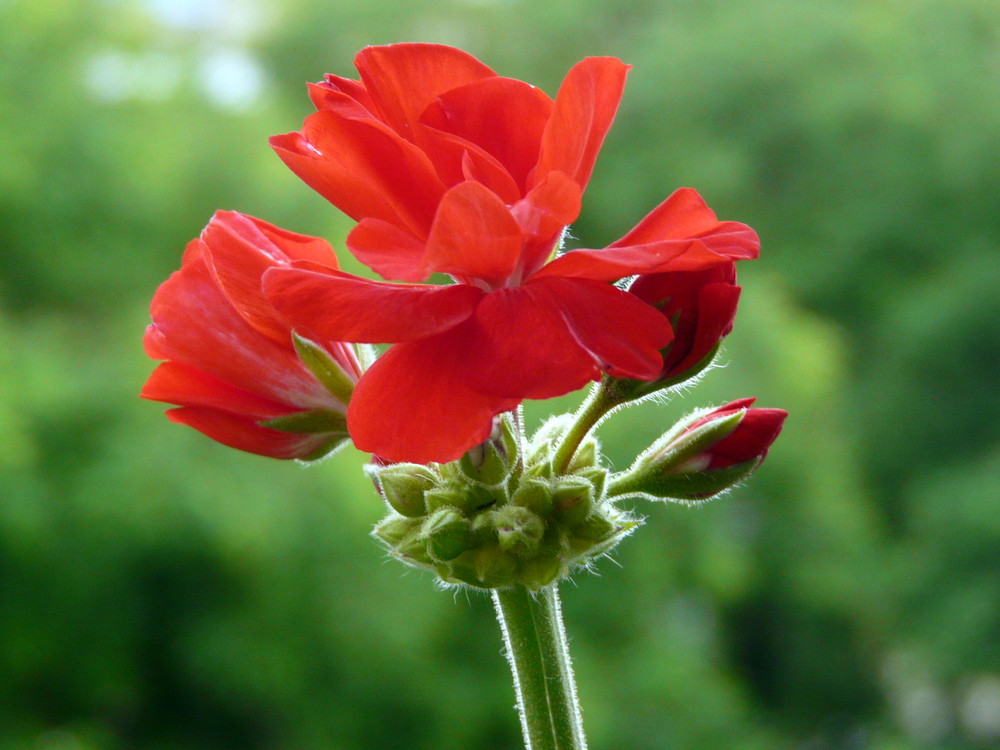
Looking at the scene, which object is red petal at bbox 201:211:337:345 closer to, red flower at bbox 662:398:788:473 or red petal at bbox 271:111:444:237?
red petal at bbox 271:111:444:237

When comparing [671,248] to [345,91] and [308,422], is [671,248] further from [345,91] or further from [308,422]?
[308,422]

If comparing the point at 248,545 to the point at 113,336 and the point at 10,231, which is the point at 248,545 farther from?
the point at 10,231

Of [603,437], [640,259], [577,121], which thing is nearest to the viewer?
[640,259]

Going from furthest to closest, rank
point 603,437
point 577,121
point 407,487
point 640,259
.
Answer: point 603,437
point 407,487
point 577,121
point 640,259

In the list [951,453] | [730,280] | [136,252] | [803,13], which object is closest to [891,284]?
[951,453]

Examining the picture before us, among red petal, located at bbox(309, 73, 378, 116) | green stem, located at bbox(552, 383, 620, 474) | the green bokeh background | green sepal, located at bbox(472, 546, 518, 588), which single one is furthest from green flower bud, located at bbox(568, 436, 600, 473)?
the green bokeh background

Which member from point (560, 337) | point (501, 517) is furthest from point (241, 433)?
point (560, 337)

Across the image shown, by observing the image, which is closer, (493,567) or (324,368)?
(493,567)

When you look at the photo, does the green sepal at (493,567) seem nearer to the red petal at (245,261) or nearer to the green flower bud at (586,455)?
the green flower bud at (586,455)

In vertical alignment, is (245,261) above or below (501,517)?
above
